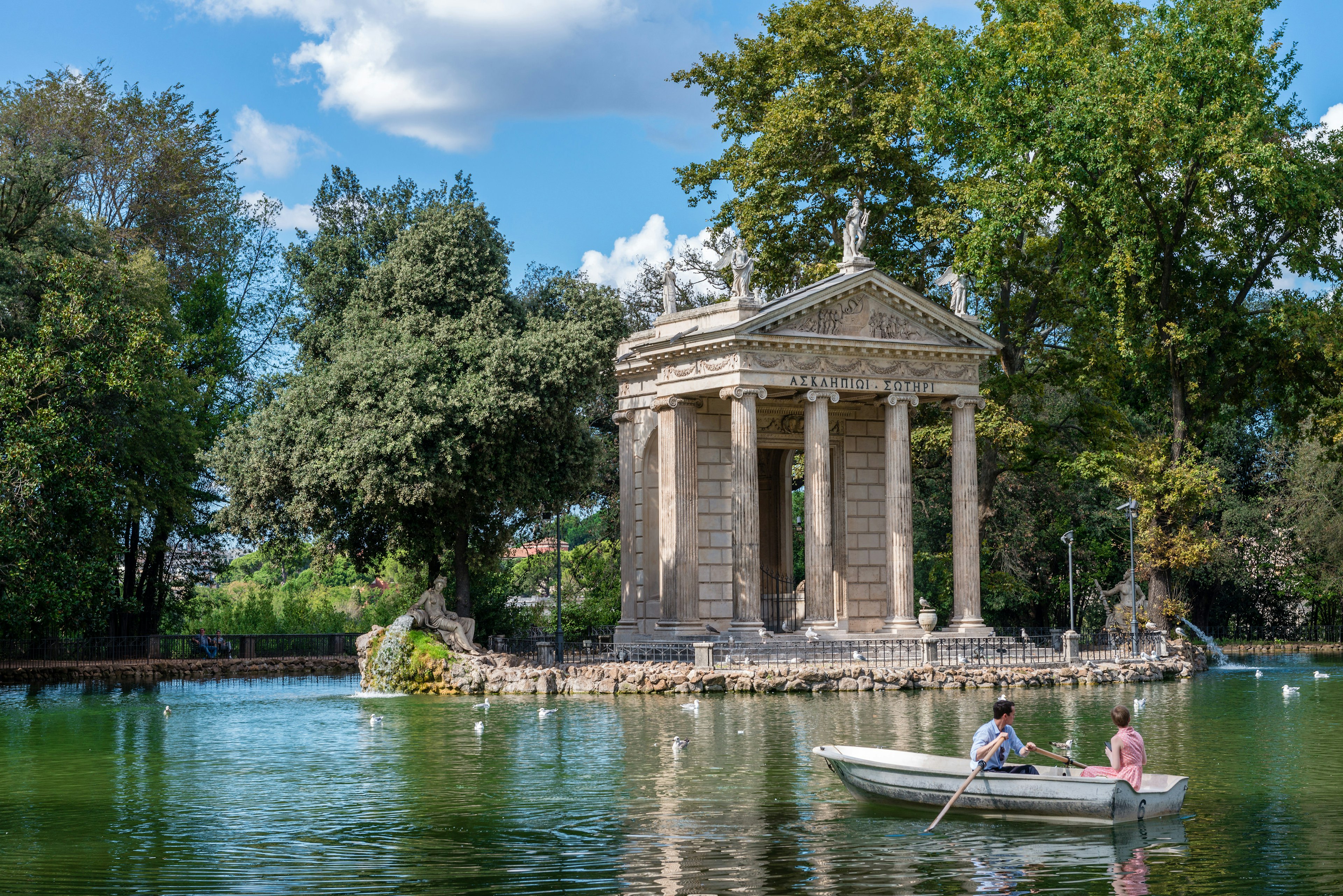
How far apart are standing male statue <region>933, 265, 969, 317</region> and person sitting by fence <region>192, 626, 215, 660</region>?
27904mm

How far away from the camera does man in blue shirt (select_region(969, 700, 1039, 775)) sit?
16234mm

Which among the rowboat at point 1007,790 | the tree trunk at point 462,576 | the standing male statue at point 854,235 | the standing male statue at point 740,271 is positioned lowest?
the rowboat at point 1007,790

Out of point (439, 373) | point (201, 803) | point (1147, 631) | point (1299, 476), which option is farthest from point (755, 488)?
point (1299, 476)

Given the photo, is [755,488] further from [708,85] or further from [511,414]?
[708,85]

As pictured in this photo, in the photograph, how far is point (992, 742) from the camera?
16297 millimetres

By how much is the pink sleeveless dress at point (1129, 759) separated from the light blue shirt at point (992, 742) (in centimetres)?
89

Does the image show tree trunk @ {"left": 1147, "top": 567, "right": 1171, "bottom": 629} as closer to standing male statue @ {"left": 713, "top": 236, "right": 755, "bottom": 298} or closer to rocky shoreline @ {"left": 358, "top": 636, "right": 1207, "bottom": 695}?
rocky shoreline @ {"left": 358, "top": 636, "right": 1207, "bottom": 695}

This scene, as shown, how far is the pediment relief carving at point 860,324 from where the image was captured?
40406mm

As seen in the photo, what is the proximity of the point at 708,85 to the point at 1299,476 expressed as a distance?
28.6m

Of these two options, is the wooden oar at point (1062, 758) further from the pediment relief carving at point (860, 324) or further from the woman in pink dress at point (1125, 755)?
the pediment relief carving at point (860, 324)

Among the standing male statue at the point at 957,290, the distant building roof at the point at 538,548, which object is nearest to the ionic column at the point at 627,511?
the distant building roof at the point at 538,548

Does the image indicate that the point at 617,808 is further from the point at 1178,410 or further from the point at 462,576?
the point at 1178,410

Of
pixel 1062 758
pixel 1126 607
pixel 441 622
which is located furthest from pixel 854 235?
pixel 1062 758

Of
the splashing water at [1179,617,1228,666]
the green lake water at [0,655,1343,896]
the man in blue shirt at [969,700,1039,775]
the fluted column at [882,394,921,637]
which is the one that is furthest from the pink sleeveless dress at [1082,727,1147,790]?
the splashing water at [1179,617,1228,666]
